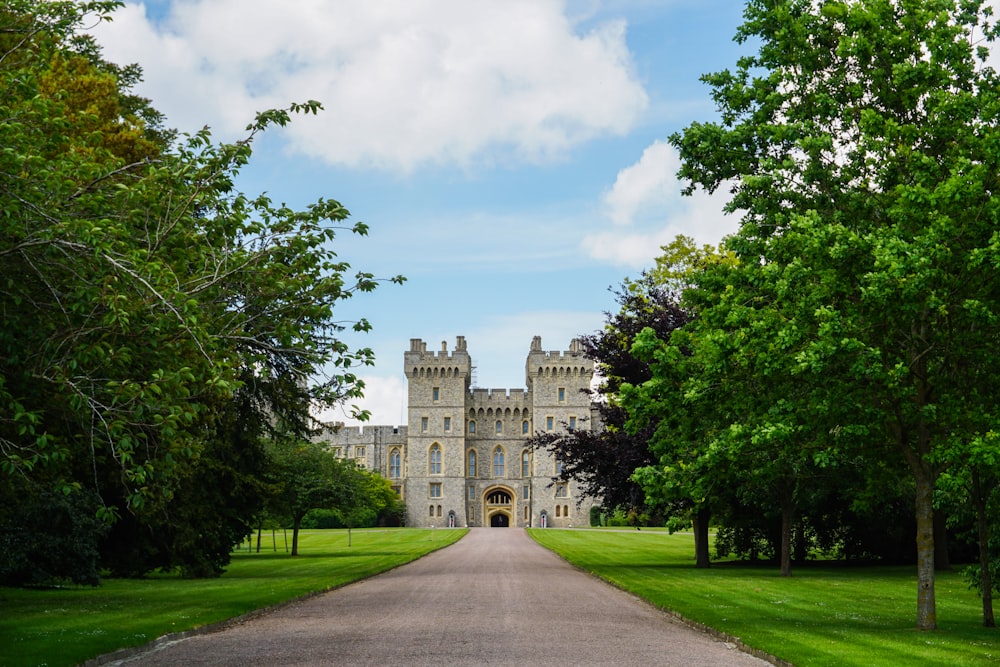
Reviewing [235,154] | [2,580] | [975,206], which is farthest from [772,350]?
[2,580]

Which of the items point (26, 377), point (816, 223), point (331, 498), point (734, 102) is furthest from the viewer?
point (331, 498)

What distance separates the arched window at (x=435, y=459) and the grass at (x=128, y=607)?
69.7 m

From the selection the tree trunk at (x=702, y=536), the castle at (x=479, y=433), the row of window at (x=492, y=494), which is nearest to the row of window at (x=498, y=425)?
the castle at (x=479, y=433)

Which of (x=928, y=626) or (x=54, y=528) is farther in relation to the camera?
(x=54, y=528)

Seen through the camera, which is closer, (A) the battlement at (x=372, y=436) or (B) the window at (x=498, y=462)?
(B) the window at (x=498, y=462)

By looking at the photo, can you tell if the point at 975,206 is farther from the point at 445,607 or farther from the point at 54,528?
the point at 54,528

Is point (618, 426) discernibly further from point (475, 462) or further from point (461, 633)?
point (475, 462)

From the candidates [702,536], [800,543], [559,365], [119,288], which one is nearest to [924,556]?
[119,288]

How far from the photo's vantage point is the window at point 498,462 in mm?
105188

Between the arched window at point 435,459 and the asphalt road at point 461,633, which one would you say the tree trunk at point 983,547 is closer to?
the asphalt road at point 461,633

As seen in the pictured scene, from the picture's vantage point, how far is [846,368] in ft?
49.3

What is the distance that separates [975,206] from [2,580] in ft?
75.4

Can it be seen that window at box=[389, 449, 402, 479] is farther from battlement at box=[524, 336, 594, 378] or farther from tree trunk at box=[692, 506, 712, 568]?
tree trunk at box=[692, 506, 712, 568]

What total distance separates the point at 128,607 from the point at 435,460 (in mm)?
84693
